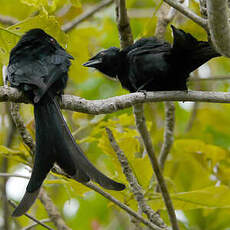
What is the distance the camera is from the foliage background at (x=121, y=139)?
3816 mm

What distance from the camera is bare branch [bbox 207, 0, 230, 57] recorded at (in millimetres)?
2688

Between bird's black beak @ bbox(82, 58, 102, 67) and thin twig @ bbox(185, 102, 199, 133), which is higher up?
bird's black beak @ bbox(82, 58, 102, 67)

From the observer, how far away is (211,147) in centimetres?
450

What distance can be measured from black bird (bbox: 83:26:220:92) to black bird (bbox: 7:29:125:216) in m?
0.86

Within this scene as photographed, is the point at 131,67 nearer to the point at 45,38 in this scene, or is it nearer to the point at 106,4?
the point at 45,38

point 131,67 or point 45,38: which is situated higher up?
point 45,38

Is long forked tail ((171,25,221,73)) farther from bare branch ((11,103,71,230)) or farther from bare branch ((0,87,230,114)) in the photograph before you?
bare branch ((11,103,71,230))

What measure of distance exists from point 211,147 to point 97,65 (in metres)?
1.33

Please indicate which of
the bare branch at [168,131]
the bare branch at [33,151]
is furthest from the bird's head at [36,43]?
the bare branch at [168,131]

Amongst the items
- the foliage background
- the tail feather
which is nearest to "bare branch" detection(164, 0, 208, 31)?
the foliage background

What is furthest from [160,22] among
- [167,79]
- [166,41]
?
[167,79]

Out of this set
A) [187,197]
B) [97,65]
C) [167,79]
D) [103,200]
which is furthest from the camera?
[103,200]

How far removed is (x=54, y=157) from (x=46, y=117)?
1.02ft

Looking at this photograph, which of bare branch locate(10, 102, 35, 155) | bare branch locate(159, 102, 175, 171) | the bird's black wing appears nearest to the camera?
bare branch locate(10, 102, 35, 155)
